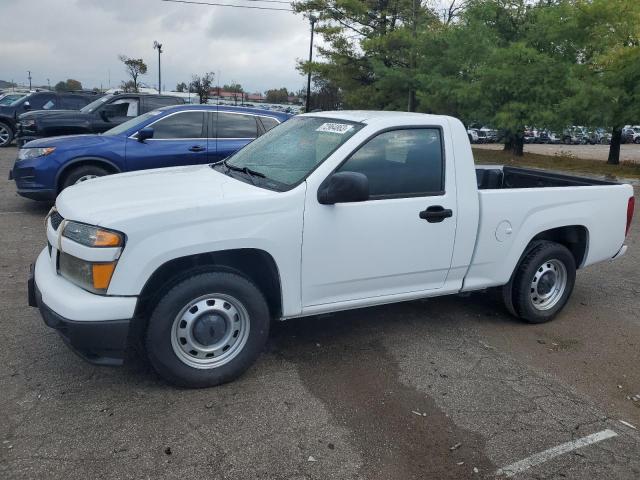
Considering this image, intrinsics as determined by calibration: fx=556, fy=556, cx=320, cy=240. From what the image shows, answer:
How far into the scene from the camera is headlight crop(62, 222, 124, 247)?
3.16 meters

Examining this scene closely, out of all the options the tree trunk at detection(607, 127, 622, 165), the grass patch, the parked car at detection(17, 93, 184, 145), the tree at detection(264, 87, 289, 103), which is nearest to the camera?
the parked car at detection(17, 93, 184, 145)

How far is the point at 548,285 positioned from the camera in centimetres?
500

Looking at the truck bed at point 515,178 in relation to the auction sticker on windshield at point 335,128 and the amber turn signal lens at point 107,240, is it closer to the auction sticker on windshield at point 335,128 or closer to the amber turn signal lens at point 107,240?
the auction sticker on windshield at point 335,128

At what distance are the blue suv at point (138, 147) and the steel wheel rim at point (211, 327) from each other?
5.10 meters

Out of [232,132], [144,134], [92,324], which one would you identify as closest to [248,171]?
[92,324]

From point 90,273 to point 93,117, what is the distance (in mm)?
9112

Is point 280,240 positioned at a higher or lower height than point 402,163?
lower

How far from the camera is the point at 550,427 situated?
3336 mm

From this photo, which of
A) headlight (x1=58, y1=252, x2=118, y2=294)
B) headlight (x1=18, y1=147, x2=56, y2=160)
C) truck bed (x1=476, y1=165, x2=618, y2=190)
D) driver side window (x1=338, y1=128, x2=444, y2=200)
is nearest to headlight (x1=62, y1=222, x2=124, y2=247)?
headlight (x1=58, y1=252, x2=118, y2=294)

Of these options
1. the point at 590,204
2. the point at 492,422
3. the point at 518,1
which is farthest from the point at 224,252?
the point at 518,1

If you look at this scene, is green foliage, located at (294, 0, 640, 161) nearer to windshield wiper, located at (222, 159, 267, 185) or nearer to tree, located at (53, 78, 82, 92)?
windshield wiper, located at (222, 159, 267, 185)

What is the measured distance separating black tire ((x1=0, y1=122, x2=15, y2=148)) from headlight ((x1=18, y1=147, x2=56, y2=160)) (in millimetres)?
11514

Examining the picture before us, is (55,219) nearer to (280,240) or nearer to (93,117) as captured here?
(280,240)

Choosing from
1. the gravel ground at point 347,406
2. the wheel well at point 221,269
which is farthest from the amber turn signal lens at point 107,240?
the gravel ground at point 347,406
